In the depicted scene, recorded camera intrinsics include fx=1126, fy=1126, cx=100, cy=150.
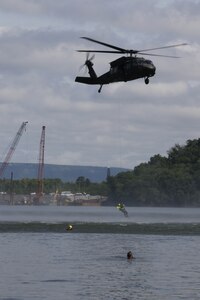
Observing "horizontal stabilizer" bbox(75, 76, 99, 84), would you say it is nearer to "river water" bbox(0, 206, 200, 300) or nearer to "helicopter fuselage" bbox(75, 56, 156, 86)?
"helicopter fuselage" bbox(75, 56, 156, 86)

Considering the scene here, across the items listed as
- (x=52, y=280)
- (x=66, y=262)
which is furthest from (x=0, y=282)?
(x=66, y=262)

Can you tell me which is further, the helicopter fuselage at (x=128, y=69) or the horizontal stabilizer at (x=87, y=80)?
the horizontal stabilizer at (x=87, y=80)

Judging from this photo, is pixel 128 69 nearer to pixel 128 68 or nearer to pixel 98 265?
pixel 128 68

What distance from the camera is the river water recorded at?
2953 inches

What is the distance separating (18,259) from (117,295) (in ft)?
82.8

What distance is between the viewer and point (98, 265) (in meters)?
93.4

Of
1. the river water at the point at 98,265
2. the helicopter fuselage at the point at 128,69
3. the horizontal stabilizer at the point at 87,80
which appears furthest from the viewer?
the horizontal stabilizer at the point at 87,80

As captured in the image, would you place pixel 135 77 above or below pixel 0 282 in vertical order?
above

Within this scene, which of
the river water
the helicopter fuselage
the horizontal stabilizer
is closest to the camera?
the river water

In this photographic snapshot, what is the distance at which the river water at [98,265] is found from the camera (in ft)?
246

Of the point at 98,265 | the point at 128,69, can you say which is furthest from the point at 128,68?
the point at 98,265

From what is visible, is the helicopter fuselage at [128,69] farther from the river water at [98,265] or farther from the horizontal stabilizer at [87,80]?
the river water at [98,265]

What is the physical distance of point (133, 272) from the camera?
290ft

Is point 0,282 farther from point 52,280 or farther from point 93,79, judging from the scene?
point 93,79
